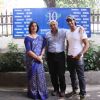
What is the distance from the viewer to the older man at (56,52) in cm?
704

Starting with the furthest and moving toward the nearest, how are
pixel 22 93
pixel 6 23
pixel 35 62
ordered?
pixel 6 23
pixel 22 93
pixel 35 62

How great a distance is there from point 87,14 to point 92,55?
153 centimetres

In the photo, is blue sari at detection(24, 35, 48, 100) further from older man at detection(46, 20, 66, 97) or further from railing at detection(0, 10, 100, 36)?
railing at detection(0, 10, 100, 36)

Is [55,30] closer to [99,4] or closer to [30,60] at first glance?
[30,60]

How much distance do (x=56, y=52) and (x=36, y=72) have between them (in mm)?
622

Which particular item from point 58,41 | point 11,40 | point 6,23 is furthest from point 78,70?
point 6,23

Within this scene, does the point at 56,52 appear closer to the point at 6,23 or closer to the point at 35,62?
the point at 35,62

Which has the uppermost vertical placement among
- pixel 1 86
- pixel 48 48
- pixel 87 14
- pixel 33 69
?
pixel 87 14

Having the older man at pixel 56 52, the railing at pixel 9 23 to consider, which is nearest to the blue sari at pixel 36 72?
the older man at pixel 56 52

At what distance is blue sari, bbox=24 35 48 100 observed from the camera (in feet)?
23.3

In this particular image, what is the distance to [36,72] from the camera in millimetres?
7188

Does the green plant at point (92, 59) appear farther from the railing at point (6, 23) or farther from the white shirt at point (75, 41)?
the railing at point (6, 23)

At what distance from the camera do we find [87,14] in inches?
375

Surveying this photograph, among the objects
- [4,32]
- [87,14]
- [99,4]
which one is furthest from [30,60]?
[99,4]
